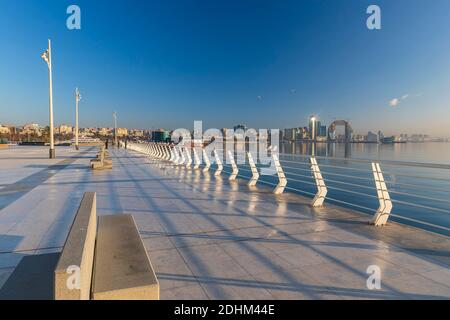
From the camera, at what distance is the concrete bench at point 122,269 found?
1961 mm

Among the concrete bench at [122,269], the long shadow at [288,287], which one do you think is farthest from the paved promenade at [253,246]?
the concrete bench at [122,269]

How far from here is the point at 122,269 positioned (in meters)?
2.27

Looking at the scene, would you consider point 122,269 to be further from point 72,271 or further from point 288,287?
point 288,287

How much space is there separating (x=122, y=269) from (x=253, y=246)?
2.20 metres

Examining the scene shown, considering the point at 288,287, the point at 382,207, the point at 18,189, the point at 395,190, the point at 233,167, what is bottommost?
the point at 395,190

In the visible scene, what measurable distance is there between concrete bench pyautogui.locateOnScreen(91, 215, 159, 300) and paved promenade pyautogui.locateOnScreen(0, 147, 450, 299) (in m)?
0.53

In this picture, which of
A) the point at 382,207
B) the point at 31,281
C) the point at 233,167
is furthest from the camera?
the point at 233,167

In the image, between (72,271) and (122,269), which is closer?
(72,271)

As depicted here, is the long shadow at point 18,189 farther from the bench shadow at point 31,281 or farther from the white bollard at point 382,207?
the white bollard at point 382,207

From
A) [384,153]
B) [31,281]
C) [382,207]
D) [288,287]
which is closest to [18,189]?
[31,281]

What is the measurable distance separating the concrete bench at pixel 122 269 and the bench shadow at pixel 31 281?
0.47 meters

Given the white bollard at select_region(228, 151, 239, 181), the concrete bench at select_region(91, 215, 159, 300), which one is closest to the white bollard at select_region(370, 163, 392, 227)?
the concrete bench at select_region(91, 215, 159, 300)

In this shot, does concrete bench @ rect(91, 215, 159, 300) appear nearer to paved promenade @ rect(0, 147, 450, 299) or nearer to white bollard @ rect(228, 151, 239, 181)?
paved promenade @ rect(0, 147, 450, 299)

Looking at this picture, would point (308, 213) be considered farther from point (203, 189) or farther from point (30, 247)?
point (30, 247)
